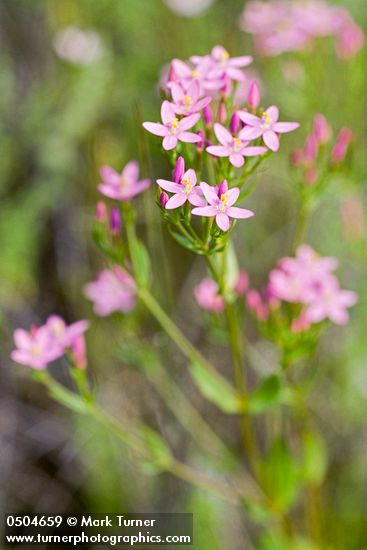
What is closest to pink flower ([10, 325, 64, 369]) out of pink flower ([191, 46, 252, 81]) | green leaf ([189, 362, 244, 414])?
green leaf ([189, 362, 244, 414])

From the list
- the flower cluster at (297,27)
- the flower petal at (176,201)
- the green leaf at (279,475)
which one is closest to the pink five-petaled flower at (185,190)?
the flower petal at (176,201)

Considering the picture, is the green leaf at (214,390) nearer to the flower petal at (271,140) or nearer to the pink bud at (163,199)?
the pink bud at (163,199)

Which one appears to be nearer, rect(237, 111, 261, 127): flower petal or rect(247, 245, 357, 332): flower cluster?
rect(237, 111, 261, 127): flower petal

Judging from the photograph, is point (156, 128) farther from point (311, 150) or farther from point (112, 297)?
point (112, 297)

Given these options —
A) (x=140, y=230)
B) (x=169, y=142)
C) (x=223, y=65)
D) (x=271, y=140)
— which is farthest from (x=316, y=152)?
(x=140, y=230)

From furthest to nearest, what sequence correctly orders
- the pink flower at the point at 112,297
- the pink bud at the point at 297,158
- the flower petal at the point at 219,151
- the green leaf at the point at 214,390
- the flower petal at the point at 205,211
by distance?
the pink flower at the point at 112,297, the pink bud at the point at 297,158, the green leaf at the point at 214,390, the flower petal at the point at 219,151, the flower petal at the point at 205,211

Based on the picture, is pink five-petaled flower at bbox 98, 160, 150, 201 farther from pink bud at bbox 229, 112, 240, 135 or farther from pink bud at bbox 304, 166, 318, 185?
pink bud at bbox 304, 166, 318, 185
